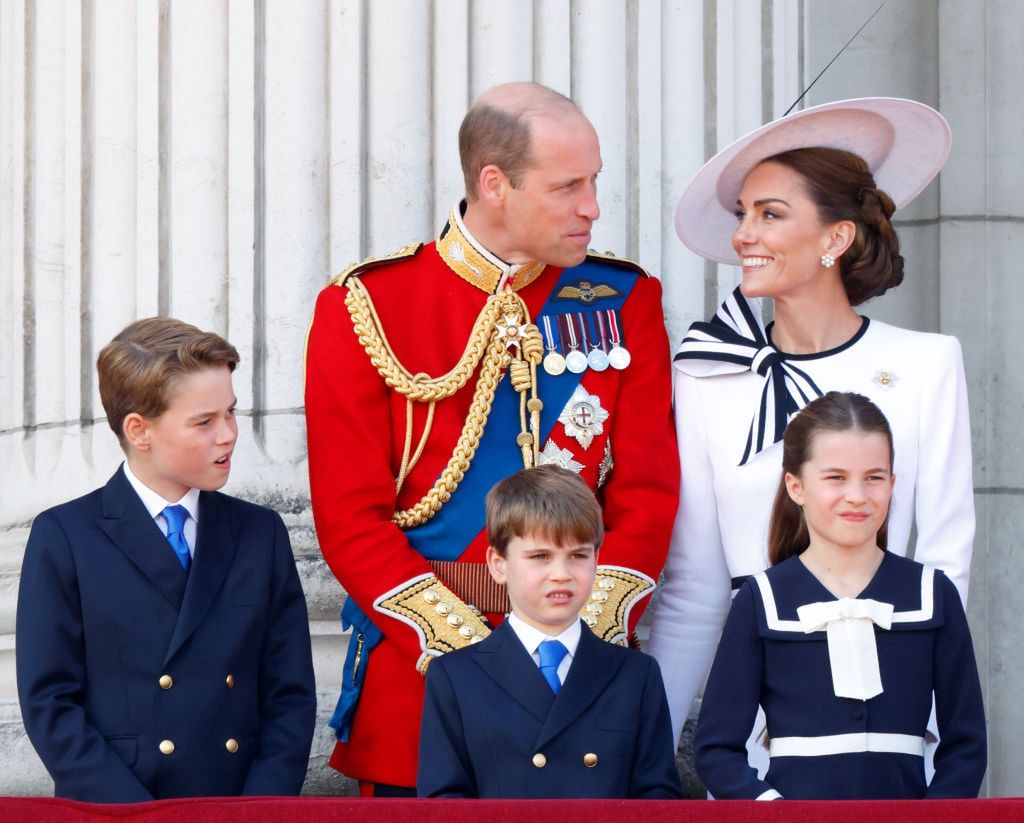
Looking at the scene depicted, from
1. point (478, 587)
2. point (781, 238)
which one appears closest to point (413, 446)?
point (478, 587)

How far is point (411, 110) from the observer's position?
179 inches

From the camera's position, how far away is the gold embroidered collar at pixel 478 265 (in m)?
3.98

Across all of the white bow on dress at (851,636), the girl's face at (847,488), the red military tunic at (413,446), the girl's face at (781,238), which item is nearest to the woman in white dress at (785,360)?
the girl's face at (781,238)

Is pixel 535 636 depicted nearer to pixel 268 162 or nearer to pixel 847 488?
pixel 847 488

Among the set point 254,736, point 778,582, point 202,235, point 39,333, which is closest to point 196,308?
point 202,235

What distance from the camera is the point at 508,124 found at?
3.91 m

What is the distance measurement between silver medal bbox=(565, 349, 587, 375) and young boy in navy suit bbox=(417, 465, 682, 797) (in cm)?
46

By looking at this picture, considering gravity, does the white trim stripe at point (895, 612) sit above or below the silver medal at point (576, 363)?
below

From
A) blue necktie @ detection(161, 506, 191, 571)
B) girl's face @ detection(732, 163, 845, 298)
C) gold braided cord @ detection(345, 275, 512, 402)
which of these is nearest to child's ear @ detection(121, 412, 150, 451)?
blue necktie @ detection(161, 506, 191, 571)

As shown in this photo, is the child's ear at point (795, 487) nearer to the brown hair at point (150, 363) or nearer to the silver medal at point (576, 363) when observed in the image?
the silver medal at point (576, 363)

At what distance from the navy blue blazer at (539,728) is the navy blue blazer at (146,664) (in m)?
0.38

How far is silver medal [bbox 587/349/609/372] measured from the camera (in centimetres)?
394

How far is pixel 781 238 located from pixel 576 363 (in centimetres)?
49

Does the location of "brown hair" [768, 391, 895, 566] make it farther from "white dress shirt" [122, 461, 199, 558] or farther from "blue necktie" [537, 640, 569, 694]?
"white dress shirt" [122, 461, 199, 558]
